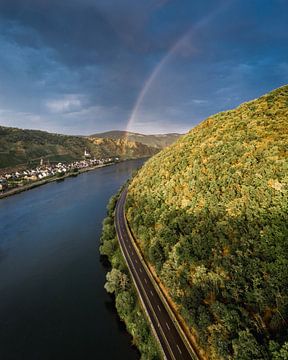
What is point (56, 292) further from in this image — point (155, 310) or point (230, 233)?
point (230, 233)

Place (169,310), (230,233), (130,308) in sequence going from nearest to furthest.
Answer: (169,310), (130,308), (230,233)

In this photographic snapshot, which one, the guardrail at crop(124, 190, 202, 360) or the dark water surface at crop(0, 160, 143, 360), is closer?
the guardrail at crop(124, 190, 202, 360)

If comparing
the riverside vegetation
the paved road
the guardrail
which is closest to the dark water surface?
the riverside vegetation

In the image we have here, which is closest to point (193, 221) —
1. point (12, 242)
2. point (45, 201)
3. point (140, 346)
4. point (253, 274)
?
point (253, 274)

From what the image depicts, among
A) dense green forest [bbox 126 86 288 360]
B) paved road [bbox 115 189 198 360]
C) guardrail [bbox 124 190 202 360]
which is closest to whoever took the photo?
dense green forest [bbox 126 86 288 360]

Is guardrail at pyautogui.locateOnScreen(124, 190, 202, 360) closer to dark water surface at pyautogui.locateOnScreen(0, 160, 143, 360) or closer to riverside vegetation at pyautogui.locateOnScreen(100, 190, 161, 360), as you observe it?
riverside vegetation at pyautogui.locateOnScreen(100, 190, 161, 360)

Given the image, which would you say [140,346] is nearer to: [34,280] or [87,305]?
[87,305]

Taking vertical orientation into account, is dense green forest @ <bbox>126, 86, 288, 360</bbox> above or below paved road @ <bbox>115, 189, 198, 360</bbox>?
above

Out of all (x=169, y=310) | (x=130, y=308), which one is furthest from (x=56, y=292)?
(x=169, y=310)
